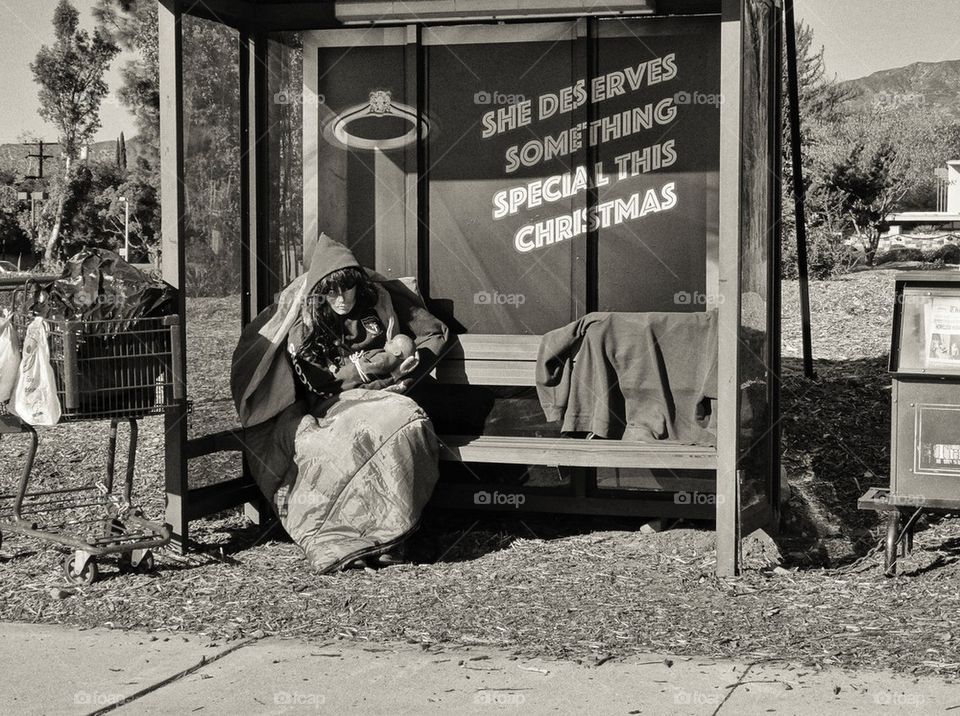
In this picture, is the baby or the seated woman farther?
the baby

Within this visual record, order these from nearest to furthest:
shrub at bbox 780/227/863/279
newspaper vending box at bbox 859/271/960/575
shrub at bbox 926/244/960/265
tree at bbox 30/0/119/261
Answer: newspaper vending box at bbox 859/271/960/575 < shrub at bbox 780/227/863/279 < shrub at bbox 926/244/960/265 < tree at bbox 30/0/119/261

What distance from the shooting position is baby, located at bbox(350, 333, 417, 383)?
21.1ft

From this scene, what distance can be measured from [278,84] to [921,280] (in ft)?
11.7

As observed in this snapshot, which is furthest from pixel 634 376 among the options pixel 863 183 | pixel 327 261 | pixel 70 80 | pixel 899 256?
pixel 70 80

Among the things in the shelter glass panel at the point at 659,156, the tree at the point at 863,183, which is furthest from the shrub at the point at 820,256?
the shelter glass panel at the point at 659,156

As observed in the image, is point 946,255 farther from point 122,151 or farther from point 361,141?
point 122,151

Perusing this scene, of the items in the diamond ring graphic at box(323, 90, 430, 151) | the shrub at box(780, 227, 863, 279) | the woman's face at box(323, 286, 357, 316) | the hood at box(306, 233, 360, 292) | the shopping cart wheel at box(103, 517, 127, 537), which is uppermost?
the diamond ring graphic at box(323, 90, 430, 151)

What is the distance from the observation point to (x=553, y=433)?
6844mm

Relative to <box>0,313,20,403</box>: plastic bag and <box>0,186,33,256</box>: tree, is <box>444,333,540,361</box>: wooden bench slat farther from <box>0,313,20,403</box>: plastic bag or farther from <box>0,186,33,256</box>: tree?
<box>0,186,33,256</box>: tree

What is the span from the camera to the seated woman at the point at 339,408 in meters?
5.96

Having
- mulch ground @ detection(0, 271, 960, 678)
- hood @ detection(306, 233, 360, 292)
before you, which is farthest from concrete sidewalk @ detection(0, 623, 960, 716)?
hood @ detection(306, 233, 360, 292)

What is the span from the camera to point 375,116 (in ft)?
23.2

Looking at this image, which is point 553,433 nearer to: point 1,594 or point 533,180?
point 533,180

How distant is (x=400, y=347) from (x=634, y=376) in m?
1.18
